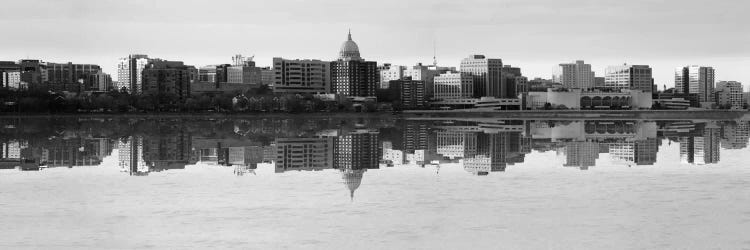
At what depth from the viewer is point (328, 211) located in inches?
634

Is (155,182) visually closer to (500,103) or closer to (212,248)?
(212,248)

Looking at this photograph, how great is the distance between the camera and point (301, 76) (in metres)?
151

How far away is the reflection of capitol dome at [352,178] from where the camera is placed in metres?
20.1

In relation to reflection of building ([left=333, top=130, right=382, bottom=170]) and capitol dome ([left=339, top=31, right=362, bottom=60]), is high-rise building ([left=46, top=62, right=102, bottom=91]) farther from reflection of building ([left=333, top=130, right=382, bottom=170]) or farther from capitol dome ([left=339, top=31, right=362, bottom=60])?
reflection of building ([left=333, top=130, right=382, bottom=170])

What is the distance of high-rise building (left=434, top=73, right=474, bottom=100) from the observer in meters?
162

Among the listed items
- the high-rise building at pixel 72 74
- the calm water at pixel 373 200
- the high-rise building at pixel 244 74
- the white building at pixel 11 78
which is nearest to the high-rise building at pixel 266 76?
the high-rise building at pixel 244 74

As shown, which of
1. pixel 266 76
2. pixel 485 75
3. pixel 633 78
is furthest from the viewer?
pixel 633 78

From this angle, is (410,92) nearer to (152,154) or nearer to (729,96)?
(729,96)

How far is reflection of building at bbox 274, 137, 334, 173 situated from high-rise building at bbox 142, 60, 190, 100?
323 ft

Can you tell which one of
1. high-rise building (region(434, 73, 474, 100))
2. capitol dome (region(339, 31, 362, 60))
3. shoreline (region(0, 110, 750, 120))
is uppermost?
capitol dome (region(339, 31, 362, 60))

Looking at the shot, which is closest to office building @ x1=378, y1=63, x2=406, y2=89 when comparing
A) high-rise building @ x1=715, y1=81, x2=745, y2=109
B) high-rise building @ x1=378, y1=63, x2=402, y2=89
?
high-rise building @ x1=378, y1=63, x2=402, y2=89

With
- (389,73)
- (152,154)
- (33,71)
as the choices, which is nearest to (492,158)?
(152,154)

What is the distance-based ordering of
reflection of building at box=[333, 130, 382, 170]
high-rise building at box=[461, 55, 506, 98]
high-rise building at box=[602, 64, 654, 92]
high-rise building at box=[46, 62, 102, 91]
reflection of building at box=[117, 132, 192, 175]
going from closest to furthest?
reflection of building at box=[117, 132, 192, 175] → reflection of building at box=[333, 130, 382, 170] → high-rise building at box=[46, 62, 102, 91] → high-rise building at box=[461, 55, 506, 98] → high-rise building at box=[602, 64, 654, 92]

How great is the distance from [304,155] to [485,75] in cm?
13852
